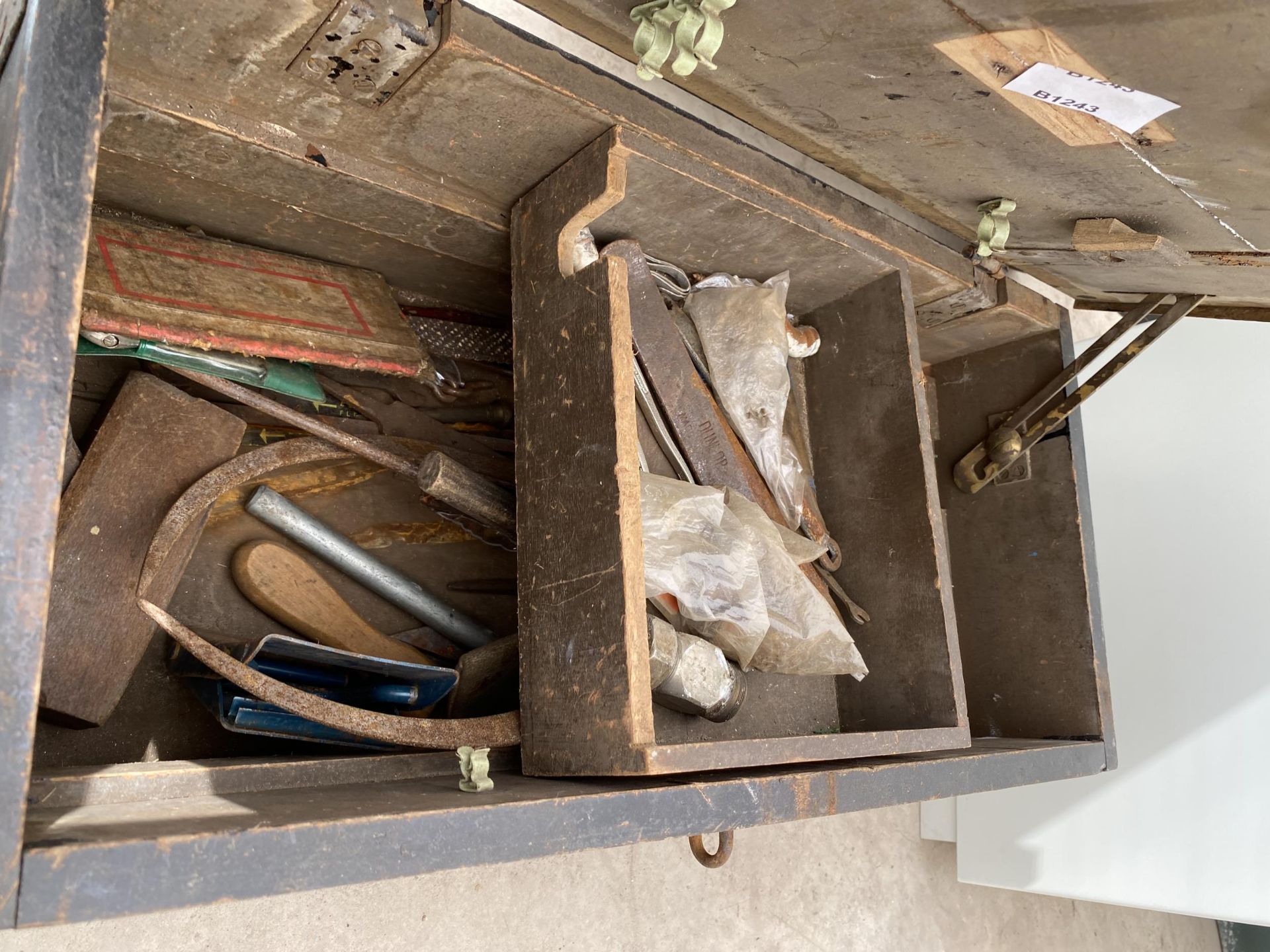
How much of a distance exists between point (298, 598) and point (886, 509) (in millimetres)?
1121

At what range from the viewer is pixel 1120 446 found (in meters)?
3.45

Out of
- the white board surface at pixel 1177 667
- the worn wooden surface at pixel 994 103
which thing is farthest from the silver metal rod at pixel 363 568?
the white board surface at pixel 1177 667

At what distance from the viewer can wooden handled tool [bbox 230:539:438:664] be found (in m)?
1.68

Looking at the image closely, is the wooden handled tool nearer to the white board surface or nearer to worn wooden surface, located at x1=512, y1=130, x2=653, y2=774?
worn wooden surface, located at x1=512, y1=130, x2=653, y2=774

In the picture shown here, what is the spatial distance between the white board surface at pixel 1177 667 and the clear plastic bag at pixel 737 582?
180 cm

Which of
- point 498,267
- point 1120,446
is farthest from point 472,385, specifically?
point 1120,446

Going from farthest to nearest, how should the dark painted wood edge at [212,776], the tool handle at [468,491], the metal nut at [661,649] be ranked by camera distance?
1. the tool handle at [468,491]
2. the metal nut at [661,649]
3. the dark painted wood edge at [212,776]

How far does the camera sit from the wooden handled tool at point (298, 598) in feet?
5.52

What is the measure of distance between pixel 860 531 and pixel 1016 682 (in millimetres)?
577

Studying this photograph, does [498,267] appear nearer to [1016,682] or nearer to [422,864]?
[422,864]

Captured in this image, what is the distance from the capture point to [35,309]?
0.92 m

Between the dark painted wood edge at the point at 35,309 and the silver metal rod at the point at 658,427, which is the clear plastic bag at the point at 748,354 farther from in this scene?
the dark painted wood edge at the point at 35,309

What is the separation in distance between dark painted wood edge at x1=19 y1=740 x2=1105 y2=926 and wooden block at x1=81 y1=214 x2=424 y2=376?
26.7 inches

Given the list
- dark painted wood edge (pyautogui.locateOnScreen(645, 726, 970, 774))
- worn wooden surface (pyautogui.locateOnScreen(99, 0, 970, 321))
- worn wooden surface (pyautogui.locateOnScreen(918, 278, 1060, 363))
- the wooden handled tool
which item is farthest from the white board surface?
the wooden handled tool
